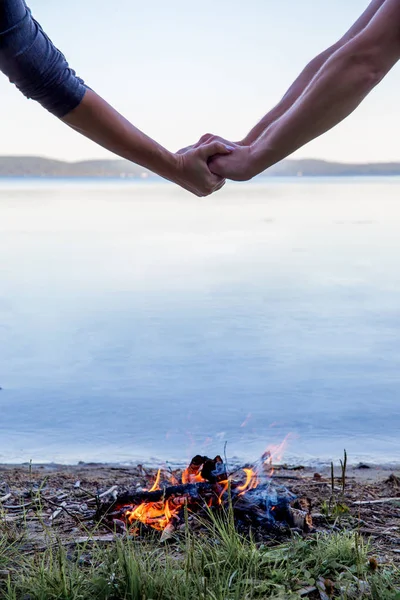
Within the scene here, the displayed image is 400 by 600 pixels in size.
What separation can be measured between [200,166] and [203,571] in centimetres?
150

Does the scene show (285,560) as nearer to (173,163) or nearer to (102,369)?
(173,163)

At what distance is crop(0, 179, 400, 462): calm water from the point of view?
4539 mm

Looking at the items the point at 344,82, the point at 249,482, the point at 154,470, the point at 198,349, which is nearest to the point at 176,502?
the point at 249,482

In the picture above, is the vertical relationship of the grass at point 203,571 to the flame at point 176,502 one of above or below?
below

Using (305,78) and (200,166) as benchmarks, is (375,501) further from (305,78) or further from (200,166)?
(305,78)

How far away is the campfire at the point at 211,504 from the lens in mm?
2607

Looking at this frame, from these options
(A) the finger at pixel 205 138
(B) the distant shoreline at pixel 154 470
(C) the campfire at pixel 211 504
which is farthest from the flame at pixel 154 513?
(A) the finger at pixel 205 138

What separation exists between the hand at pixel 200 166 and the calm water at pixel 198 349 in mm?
1654

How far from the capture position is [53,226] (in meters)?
16.6

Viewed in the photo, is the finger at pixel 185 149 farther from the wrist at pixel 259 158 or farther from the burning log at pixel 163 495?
the burning log at pixel 163 495

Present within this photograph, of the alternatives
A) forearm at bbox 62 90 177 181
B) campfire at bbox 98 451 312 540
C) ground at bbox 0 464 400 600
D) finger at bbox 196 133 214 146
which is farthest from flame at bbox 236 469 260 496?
finger at bbox 196 133 214 146

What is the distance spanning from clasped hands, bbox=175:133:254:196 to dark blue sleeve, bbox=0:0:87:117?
0.53 m

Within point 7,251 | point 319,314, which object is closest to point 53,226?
point 7,251

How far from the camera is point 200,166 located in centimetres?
304
